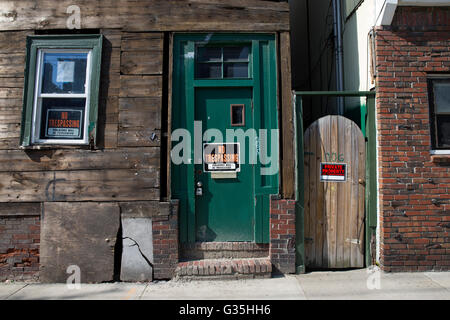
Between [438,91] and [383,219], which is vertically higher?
[438,91]

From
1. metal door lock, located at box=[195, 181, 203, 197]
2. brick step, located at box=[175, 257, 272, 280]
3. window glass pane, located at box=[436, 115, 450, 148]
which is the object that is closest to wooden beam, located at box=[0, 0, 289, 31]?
metal door lock, located at box=[195, 181, 203, 197]

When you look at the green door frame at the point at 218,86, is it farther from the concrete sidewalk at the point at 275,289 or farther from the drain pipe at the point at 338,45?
the drain pipe at the point at 338,45

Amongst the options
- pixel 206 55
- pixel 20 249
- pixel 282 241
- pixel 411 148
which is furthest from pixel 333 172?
pixel 20 249

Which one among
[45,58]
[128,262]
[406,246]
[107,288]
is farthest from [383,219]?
[45,58]

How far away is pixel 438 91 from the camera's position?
15.2 ft

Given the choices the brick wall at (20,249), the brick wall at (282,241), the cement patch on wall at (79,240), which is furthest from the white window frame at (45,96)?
the brick wall at (282,241)

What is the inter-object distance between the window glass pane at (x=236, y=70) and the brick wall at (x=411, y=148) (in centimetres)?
196

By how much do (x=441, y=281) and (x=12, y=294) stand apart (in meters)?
5.69

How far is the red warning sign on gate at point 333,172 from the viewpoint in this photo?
15.4 feet

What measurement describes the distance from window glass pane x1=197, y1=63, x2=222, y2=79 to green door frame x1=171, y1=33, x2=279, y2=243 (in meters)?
0.12

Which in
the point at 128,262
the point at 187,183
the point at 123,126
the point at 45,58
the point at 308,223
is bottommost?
the point at 128,262

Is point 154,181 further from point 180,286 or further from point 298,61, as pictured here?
point 298,61

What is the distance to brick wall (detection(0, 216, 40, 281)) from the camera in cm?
452

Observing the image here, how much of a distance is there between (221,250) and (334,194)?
1.90 metres
